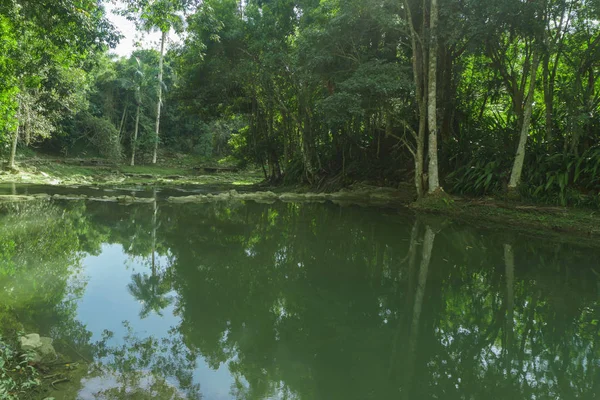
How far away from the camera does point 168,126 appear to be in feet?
136

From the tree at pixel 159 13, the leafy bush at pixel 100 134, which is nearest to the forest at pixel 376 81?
the tree at pixel 159 13

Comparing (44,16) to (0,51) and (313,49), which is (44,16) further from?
(313,49)

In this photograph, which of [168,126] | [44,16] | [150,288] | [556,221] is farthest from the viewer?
[168,126]

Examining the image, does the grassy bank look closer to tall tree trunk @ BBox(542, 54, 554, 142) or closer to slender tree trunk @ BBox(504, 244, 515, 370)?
tall tree trunk @ BBox(542, 54, 554, 142)

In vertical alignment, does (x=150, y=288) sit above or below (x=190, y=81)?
below

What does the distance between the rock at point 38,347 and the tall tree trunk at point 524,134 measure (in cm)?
1161

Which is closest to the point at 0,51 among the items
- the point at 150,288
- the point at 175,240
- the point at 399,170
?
A: the point at 175,240

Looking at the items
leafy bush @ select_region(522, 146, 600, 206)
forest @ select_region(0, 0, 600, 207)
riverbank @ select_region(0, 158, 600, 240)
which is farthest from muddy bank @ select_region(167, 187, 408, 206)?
leafy bush @ select_region(522, 146, 600, 206)

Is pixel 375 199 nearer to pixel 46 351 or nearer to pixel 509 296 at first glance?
pixel 509 296

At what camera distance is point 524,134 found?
11.0 m

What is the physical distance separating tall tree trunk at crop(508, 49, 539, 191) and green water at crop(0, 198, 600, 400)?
3.67m

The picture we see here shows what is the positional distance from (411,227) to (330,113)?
191 inches

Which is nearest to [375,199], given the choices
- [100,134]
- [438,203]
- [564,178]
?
[438,203]

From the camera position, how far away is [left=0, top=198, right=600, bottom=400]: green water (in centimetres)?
296
